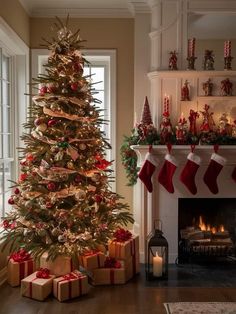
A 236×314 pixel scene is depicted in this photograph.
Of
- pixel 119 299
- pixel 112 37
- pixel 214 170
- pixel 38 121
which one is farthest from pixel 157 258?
pixel 112 37

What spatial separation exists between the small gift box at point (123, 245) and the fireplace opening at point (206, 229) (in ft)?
1.95

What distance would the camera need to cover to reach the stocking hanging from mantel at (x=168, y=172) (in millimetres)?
3783

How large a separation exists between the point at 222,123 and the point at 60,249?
2044mm

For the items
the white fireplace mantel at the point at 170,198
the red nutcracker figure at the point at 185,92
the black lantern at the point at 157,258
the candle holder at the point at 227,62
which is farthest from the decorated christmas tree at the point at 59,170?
the candle holder at the point at 227,62

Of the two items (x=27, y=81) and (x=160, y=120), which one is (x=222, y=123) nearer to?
(x=160, y=120)

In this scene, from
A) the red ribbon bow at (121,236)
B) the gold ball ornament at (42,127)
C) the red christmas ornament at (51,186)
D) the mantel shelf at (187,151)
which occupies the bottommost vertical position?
the red ribbon bow at (121,236)

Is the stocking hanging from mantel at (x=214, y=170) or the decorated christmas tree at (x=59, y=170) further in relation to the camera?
the stocking hanging from mantel at (x=214, y=170)

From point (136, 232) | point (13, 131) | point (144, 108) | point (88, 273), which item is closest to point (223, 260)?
point (136, 232)

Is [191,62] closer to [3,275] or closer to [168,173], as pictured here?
[168,173]

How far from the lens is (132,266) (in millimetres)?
3641

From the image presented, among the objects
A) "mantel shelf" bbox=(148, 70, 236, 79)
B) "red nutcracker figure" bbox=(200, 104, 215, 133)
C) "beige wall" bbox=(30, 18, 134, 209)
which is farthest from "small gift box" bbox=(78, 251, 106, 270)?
"mantel shelf" bbox=(148, 70, 236, 79)

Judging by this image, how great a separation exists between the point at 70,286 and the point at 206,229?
1709mm

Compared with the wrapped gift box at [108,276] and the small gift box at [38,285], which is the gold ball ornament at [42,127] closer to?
the small gift box at [38,285]

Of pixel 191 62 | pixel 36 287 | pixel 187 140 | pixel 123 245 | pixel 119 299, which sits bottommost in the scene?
pixel 119 299
